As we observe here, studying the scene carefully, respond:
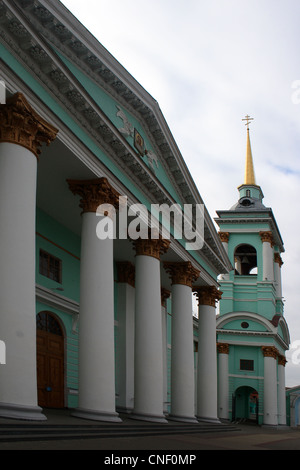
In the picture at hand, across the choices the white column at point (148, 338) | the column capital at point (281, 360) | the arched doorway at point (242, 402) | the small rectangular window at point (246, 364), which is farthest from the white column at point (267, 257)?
the white column at point (148, 338)

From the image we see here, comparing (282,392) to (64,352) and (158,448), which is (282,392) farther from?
(158,448)

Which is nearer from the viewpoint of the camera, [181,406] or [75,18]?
[75,18]

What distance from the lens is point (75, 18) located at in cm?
1377

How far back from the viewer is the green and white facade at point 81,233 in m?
11.5

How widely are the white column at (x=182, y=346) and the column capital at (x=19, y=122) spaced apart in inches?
449

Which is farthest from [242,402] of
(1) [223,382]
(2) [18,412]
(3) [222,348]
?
(2) [18,412]

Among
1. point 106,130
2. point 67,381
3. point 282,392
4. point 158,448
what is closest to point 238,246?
point 282,392

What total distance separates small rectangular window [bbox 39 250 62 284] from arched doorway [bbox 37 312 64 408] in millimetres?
1164

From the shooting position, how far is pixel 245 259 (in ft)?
158

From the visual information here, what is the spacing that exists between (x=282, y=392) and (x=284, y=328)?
4.72m

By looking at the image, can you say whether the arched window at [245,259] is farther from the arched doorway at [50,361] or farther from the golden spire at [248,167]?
the arched doorway at [50,361]

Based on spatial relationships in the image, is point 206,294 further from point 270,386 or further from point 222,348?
point 270,386
